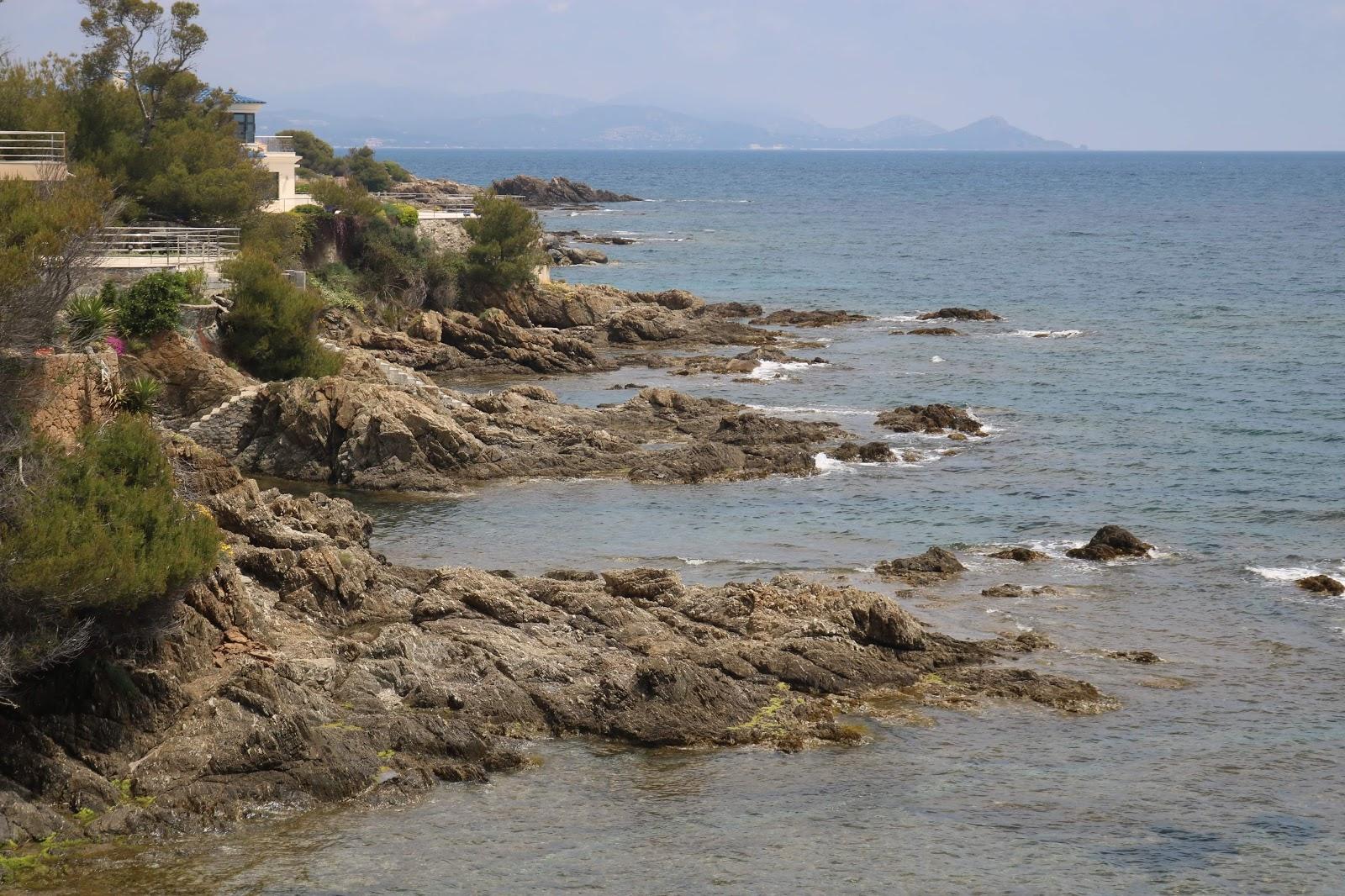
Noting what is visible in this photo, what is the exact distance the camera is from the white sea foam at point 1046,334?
69562 millimetres

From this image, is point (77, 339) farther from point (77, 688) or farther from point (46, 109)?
point (46, 109)

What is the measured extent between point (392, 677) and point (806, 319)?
5290cm

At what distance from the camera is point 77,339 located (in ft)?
82.1

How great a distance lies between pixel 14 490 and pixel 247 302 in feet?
79.6

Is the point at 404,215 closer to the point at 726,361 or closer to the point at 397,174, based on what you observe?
the point at 726,361

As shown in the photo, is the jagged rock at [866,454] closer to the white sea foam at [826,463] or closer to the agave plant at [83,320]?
the white sea foam at [826,463]

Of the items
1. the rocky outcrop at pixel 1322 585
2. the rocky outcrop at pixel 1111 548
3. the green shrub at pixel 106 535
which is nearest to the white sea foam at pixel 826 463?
the rocky outcrop at pixel 1111 548

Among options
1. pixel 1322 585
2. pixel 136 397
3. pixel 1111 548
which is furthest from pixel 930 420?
pixel 136 397

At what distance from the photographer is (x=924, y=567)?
31.9m

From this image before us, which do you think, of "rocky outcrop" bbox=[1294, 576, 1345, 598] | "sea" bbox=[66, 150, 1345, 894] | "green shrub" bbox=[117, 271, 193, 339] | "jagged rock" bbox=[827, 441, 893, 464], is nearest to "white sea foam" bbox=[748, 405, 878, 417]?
"sea" bbox=[66, 150, 1345, 894]

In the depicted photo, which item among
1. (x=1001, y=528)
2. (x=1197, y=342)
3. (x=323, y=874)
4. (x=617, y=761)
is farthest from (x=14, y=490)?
(x=1197, y=342)

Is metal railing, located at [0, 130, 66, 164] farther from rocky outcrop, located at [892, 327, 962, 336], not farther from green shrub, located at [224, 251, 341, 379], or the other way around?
rocky outcrop, located at [892, 327, 962, 336]

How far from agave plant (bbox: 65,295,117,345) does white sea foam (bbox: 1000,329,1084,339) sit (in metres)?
51.3

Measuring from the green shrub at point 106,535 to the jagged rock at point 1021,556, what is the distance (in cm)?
1837
